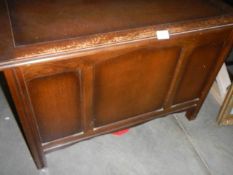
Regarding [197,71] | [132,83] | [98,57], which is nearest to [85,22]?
[98,57]

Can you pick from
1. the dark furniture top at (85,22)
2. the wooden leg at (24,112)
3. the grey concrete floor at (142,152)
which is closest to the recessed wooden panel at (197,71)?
the dark furniture top at (85,22)

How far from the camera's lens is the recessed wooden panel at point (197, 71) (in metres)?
1.08

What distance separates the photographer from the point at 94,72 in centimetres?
90

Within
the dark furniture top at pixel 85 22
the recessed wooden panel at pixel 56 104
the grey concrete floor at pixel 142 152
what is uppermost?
the dark furniture top at pixel 85 22

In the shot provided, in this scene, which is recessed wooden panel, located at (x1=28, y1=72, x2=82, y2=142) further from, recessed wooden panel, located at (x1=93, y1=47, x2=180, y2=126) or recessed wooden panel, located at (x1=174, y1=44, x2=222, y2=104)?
recessed wooden panel, located at (x1=174, y1=44, x2=222, y2=104)

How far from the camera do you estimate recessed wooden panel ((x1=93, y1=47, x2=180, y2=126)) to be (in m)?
0.93

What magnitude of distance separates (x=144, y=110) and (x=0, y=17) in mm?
786

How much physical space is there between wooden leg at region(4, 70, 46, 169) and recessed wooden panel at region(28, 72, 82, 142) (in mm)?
29

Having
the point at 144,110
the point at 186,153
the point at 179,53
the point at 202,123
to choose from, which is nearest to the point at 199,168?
the point at 186,153

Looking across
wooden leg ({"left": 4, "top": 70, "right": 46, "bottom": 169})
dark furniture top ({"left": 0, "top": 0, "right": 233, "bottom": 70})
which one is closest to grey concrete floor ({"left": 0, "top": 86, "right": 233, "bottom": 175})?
wooden leg ({"left": 4, "top": 70, "right": 46, "bottom": 169})

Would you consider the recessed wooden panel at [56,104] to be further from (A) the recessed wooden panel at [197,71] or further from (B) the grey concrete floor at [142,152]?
(A) the recessed wooden panel at [197,71]

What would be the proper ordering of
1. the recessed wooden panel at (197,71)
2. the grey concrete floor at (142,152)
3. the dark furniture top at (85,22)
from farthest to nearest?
the grey concrete floor at (142,152) < the recessed wooden panel at (197,71) < the dark furniture top at (85,22)

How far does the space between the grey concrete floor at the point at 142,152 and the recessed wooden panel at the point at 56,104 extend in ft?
0.86

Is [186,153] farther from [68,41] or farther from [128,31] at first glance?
[68,41]
